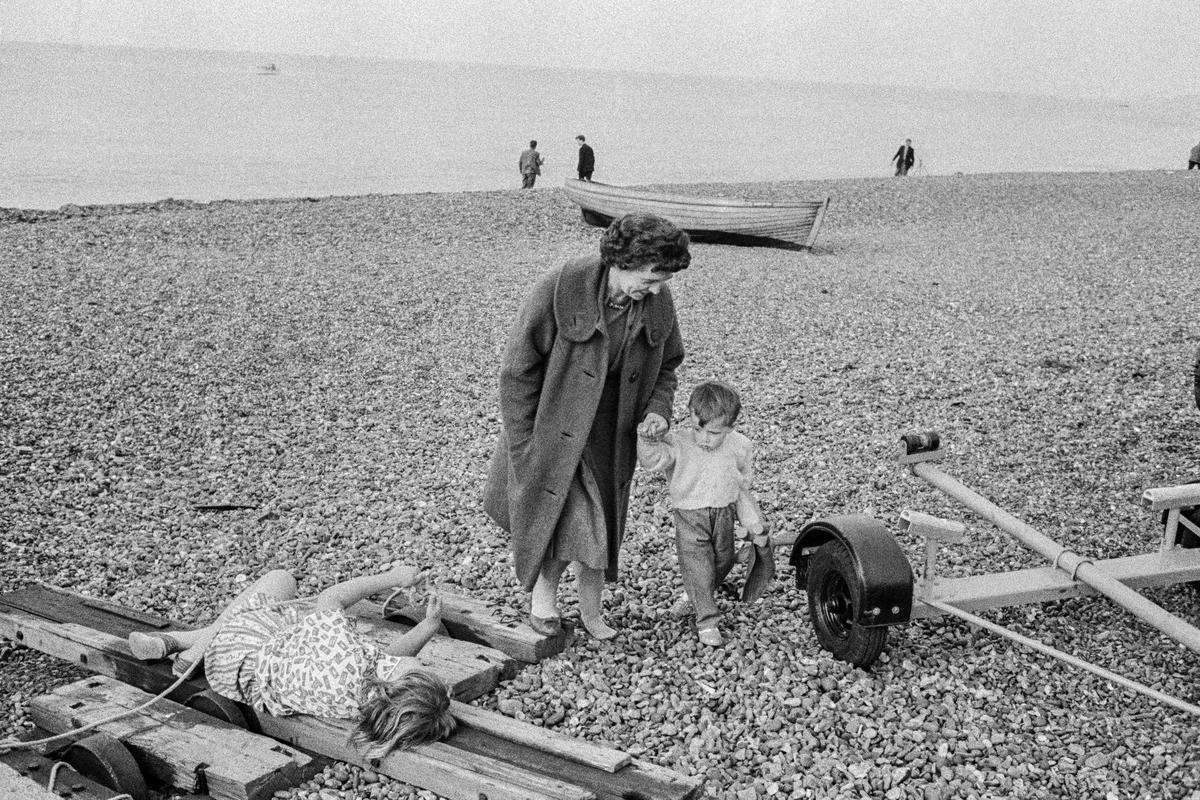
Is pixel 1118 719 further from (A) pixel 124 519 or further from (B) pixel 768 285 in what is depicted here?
(B) pixel 768 285

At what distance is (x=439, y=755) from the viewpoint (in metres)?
3.78

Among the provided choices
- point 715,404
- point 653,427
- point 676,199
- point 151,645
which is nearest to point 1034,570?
point 715,404

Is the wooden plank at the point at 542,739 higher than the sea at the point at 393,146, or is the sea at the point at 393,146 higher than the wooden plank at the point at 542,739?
the sea at the point at 393,146

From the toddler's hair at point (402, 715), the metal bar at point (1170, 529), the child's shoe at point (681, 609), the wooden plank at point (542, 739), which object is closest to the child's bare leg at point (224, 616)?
the toddler's hair at point (402, 715)

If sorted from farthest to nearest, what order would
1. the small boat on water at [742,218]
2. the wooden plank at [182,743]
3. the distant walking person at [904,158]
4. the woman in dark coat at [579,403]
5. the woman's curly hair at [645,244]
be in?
1. the distant walking person at [904,158]
2. the small boat on water at [742,218]
3. the woman in dark coat at [579,403]
4. the woman's curly hair at [645,244]
5. the wooden plank at [182,743]

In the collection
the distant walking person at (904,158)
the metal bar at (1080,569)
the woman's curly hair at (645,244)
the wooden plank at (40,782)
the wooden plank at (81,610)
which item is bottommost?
the wooden plank at (40,782)

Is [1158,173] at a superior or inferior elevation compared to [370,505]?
superior

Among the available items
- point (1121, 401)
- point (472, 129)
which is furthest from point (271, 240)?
point (472, 129)

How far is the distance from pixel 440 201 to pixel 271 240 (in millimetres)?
5160

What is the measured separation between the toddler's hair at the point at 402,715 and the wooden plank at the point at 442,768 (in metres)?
0.05

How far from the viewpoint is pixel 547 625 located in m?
4.72

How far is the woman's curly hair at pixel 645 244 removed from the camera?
4031 mm

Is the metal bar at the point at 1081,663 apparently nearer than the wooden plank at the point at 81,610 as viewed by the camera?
Yes

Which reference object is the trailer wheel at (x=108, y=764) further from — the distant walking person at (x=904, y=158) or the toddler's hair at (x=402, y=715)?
the distant walking person at (x=904, y=158)
